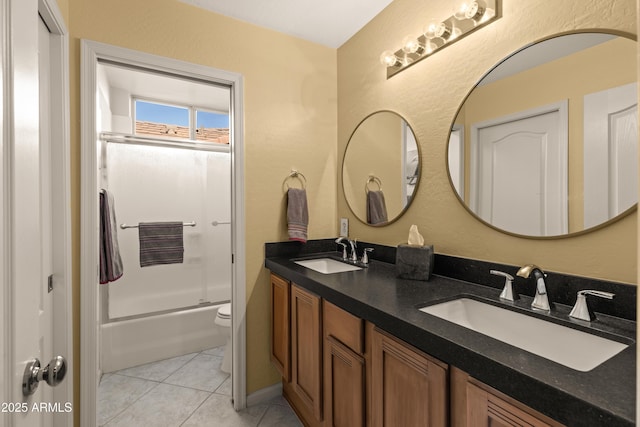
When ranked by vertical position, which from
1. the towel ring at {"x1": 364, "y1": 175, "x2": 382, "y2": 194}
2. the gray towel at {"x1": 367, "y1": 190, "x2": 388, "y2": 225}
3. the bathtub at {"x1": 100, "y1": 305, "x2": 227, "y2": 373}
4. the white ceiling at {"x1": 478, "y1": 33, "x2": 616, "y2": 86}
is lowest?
→ the bathtub at {"x1": 100, "y1": 305, "x2": 227, "y2": 373}

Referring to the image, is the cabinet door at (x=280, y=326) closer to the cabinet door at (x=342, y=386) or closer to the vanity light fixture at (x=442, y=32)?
the cabinet door at (x=342, y=386)

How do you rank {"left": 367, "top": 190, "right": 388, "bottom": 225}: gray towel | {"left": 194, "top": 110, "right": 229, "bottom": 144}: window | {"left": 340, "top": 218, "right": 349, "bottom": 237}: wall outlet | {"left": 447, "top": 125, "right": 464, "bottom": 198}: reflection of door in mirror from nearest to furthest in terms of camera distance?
{"left": 447, "top": 125, "right": 464, "bottom": 198}: reflection of door in mirror
{"left": 367, "top": 190, "right": 388, "bottom": 225}: gray towel
{"left": 340, "top": 218, "right": 349, "bottom": 237}: wall outlet
{"left": 194, "top": 110, "right": 229, "bottom": 144}: window

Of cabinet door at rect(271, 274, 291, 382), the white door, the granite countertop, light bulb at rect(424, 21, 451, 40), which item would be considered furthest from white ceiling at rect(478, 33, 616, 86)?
cabinet door at rect(271, 274, 291, 382)

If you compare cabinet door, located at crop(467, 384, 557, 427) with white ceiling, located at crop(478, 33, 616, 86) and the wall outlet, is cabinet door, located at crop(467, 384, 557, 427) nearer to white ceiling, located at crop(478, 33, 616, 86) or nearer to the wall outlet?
white ceiling, located at crop(478, 33, 616, 86)

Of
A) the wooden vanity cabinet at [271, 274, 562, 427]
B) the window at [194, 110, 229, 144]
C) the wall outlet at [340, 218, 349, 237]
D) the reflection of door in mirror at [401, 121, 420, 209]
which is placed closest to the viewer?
the wooden vanity cabinet at [271, 274, 562, 427]

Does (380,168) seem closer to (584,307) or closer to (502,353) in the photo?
(584,307)

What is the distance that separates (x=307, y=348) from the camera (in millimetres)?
1569

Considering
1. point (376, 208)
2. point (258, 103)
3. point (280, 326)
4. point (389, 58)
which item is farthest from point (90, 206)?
point (389, 58)

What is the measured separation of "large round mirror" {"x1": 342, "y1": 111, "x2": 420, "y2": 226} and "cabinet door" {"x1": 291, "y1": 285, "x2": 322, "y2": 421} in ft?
2.30

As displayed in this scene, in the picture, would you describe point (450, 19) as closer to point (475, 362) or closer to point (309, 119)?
point (309, 119)

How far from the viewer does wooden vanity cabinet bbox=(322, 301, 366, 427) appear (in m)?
1.19

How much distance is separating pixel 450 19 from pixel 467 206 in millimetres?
905

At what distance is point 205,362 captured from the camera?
8.08ft

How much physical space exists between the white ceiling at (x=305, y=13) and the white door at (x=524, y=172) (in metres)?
1.12
